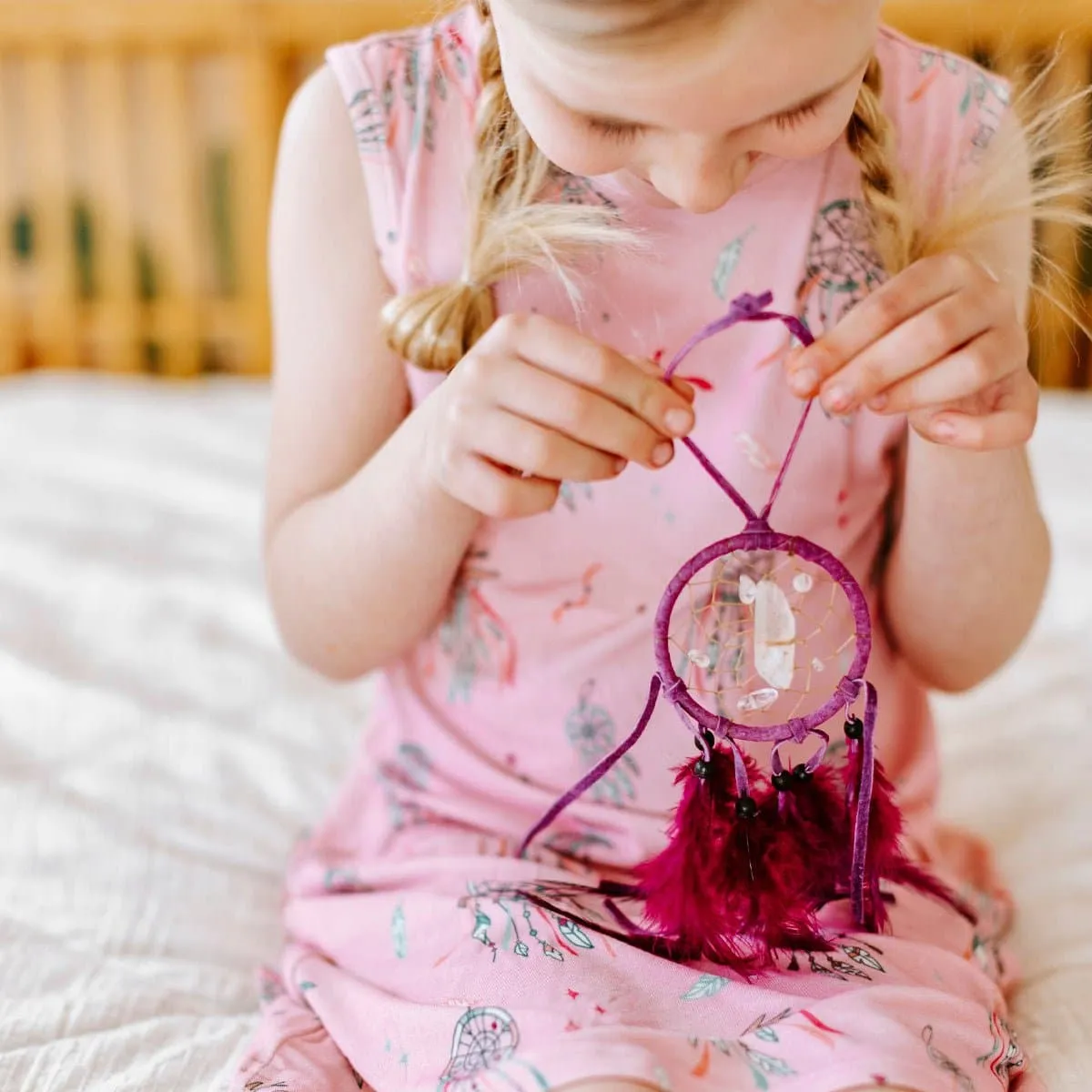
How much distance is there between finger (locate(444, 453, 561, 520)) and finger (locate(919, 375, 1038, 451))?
152 millimetres

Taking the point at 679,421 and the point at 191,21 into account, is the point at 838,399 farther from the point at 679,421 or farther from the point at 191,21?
the point at 191,21

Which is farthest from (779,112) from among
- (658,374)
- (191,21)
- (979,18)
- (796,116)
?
(191,21)

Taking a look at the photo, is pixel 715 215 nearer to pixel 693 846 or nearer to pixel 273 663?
pixel 693 846

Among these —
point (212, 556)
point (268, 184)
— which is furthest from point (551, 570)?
point (268, 184)

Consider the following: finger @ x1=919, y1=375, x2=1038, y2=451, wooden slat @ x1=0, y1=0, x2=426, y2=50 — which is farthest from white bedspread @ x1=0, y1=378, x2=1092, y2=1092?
wooden slat @ x1=0, y1=0, x2=426, y2=50

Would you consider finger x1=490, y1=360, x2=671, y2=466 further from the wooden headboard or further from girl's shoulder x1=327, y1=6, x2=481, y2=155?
the wooden headboard

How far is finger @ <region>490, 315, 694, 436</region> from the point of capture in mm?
505

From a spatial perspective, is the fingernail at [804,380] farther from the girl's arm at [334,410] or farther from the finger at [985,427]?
the girl's arm at [334,410]

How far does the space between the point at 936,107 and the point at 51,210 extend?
4.49 ft

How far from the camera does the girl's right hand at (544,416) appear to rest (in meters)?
0.51

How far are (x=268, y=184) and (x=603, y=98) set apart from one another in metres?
1.30

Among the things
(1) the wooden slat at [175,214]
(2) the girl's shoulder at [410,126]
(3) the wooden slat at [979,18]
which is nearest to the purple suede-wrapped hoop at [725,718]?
(2) the girl's shoulder at [410,126]

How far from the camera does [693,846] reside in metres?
0.52

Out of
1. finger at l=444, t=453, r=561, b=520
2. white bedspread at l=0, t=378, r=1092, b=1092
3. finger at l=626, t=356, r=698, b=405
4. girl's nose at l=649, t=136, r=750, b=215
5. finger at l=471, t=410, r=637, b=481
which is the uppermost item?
girl's nose at l=649, t=136, r=750, b=215
